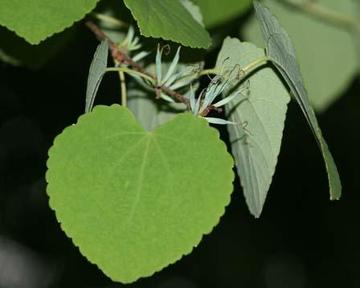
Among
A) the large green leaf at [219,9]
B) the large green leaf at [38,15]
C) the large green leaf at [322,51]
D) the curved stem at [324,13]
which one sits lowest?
the large green leaf at [322,51]

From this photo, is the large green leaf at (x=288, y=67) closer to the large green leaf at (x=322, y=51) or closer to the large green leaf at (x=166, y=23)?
the large green leaf at (x=166, y=23)

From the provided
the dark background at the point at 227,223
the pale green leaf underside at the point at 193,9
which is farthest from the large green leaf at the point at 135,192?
the dark background at the point at 227,223

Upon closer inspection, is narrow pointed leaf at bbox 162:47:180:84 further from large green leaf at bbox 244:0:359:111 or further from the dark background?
A: the dark background

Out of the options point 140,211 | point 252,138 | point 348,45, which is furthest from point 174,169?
point 348,45

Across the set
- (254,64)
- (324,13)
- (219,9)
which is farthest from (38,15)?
(324,13)

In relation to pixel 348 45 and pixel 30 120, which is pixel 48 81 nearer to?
pixel 30 120

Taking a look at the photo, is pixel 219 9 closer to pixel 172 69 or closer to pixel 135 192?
pixel 172 69
